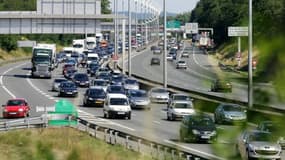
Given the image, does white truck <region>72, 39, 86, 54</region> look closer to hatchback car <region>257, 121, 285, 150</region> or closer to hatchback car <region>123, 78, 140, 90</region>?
hatchback car <region>123, 78, 140, 90</region>

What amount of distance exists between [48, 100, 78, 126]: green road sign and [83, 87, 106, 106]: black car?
1394 centimetres

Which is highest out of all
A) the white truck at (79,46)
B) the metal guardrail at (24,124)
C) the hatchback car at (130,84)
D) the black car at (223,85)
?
the white truck at (79,46)

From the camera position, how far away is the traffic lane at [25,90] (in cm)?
5706

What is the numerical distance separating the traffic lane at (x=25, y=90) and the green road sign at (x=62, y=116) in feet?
27.4

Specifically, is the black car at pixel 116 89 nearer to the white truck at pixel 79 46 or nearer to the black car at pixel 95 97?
the black car at pixel 95 97

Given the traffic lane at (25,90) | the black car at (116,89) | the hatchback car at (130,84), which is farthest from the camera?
the hatchback car at (130,84)

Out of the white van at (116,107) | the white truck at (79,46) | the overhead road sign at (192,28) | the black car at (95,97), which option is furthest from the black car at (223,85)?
the white truck at (79,46)

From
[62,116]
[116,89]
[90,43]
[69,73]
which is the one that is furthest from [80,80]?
[90,43]

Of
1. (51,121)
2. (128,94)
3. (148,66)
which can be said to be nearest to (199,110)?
(51,121)

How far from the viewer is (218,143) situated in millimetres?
3965

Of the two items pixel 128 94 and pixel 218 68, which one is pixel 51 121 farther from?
pixel 218 68

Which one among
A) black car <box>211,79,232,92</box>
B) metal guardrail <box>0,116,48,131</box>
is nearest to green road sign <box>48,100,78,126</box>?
metal guardrail <box>0,116,48,131</box>

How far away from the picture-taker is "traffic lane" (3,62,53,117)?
5706 centimetres

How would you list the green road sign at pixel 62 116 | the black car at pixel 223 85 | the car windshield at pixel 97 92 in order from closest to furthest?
1. the black car at pixel 223 85
2. the green road sign at pixel 62 116
3. the car windshield at pixel 97 92
